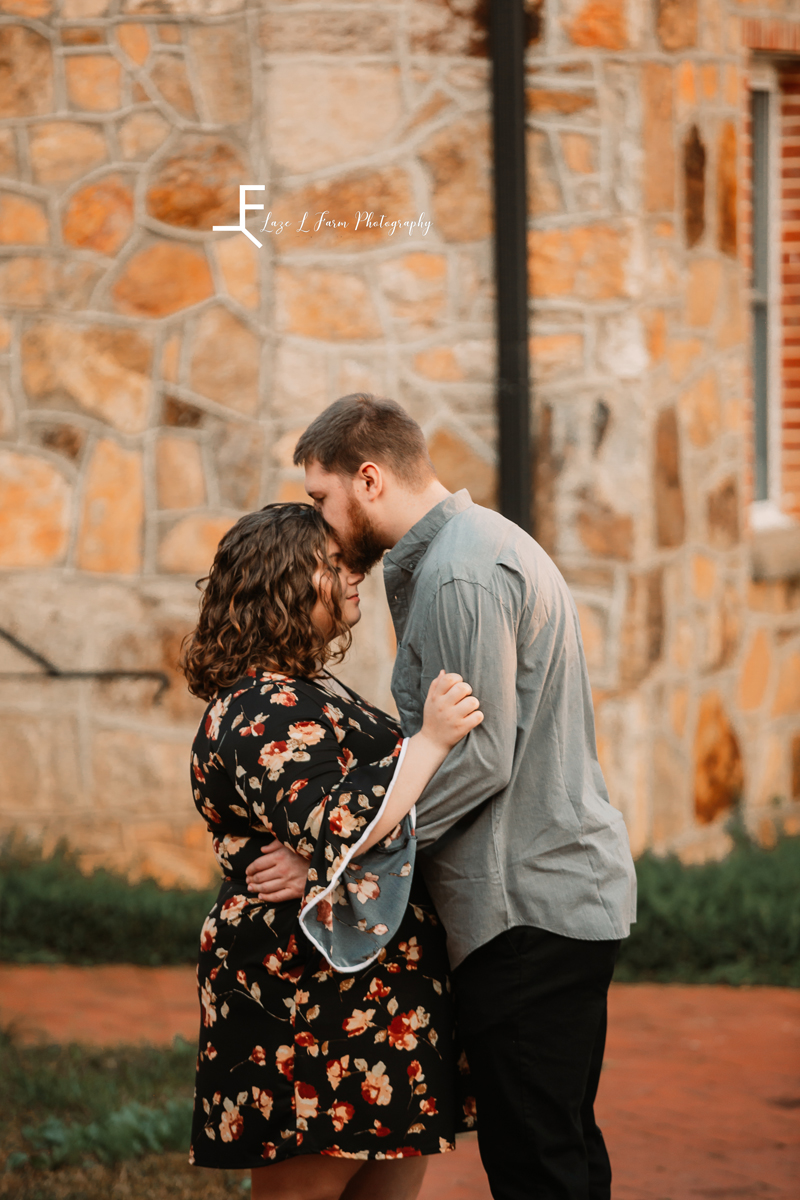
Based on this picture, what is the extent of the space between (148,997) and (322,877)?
2.83 m

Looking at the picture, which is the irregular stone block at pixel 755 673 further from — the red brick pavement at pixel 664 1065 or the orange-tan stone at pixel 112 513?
the orange-tan stone at pixel 112 513

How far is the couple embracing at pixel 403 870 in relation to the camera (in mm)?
2162

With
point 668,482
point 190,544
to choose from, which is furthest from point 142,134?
point 668,482

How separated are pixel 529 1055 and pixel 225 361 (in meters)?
3.53

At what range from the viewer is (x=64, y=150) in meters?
5.20

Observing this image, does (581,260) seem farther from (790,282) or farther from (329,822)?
(329,822)

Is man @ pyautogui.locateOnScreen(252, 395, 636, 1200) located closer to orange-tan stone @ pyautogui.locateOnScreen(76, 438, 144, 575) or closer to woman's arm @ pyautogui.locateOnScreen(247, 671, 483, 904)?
woman's arm @ pyautogui.locateOnScreen(247, 671, 483, 904)

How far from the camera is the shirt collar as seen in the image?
Answer: 244cm

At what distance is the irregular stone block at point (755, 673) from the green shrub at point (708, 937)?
118cm

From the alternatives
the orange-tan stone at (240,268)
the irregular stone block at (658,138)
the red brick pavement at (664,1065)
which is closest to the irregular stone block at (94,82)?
the orange-tan stone at (240,268)

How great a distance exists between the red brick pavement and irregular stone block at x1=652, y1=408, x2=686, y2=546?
5.96ft

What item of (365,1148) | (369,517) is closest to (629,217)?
(369,517)

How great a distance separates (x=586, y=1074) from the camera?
92.7 inches

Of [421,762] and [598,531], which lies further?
[598,531]
